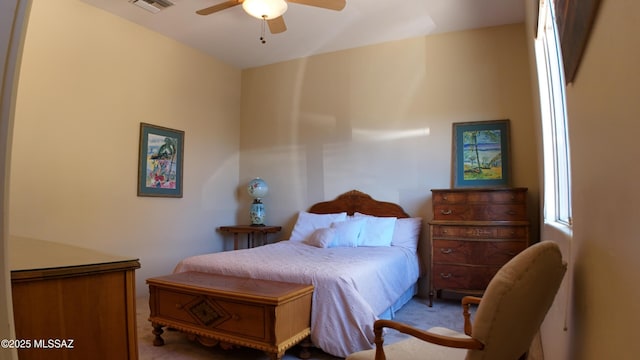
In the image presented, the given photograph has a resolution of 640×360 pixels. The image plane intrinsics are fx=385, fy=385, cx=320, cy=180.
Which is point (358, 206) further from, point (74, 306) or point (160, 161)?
point (74, 306)

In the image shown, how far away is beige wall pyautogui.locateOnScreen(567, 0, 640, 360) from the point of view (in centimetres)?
60

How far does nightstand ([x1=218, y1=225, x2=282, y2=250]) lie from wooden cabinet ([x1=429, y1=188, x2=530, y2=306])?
221 centimetres

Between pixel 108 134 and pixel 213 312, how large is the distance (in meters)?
2.47

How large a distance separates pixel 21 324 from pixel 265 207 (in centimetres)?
443

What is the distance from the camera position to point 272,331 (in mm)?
2338

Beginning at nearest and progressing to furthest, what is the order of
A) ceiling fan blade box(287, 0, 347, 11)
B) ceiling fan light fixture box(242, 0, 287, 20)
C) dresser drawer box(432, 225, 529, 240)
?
ceiling fan light fixture box(242, 0, 287, 20)
ceiling fan blade box(287, 0, 347, 11)
dresser drawer box(432, 225, 529, 240)

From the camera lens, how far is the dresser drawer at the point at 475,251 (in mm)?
3586

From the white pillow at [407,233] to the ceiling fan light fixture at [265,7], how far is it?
2542mm

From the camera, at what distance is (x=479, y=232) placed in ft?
12.1

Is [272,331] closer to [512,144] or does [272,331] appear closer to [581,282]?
[581,282]

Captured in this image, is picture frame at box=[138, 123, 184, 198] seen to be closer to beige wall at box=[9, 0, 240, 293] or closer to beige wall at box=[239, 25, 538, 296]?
beige wall at box=[9, 0, 240, 293]

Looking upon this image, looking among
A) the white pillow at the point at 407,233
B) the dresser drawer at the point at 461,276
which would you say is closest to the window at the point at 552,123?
the dresser drawer at the point at 461,276

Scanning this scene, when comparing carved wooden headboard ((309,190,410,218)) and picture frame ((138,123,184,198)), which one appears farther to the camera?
carved wooden headboard ((309,190,410,218))

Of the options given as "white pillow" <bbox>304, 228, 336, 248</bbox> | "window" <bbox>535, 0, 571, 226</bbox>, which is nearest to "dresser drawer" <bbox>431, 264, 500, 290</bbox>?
"window" <bbox>535, 0, 571, 226</bbox>
